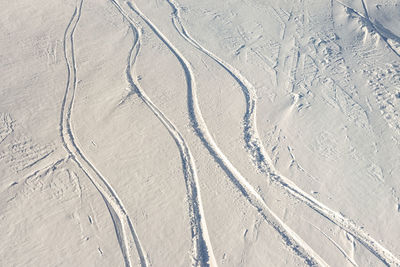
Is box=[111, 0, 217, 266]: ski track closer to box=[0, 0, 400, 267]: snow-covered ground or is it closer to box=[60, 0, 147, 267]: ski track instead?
box=[0, 0, 400, 267]: snow-covered ground

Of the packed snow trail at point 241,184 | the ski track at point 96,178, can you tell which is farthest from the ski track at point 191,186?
the ski track at point 96,178

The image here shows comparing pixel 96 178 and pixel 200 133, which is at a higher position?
pixel 96 178

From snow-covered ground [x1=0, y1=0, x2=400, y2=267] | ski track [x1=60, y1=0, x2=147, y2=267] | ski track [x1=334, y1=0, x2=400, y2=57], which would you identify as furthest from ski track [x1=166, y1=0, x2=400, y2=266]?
ski track [x1=334, y1=0, x2=400, y2=57]

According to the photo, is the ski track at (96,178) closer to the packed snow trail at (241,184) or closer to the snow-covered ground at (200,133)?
the snow-covered ground at (200,133)

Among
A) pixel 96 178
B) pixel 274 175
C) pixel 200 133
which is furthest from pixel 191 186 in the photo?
pixel 96 178

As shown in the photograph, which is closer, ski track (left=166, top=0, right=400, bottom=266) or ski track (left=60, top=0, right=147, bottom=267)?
ski track (left=60, top=0, right=147, bottom=267)

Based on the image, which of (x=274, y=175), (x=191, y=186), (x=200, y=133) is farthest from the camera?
(x=200, y=133)

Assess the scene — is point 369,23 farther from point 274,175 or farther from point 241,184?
point 241,184
